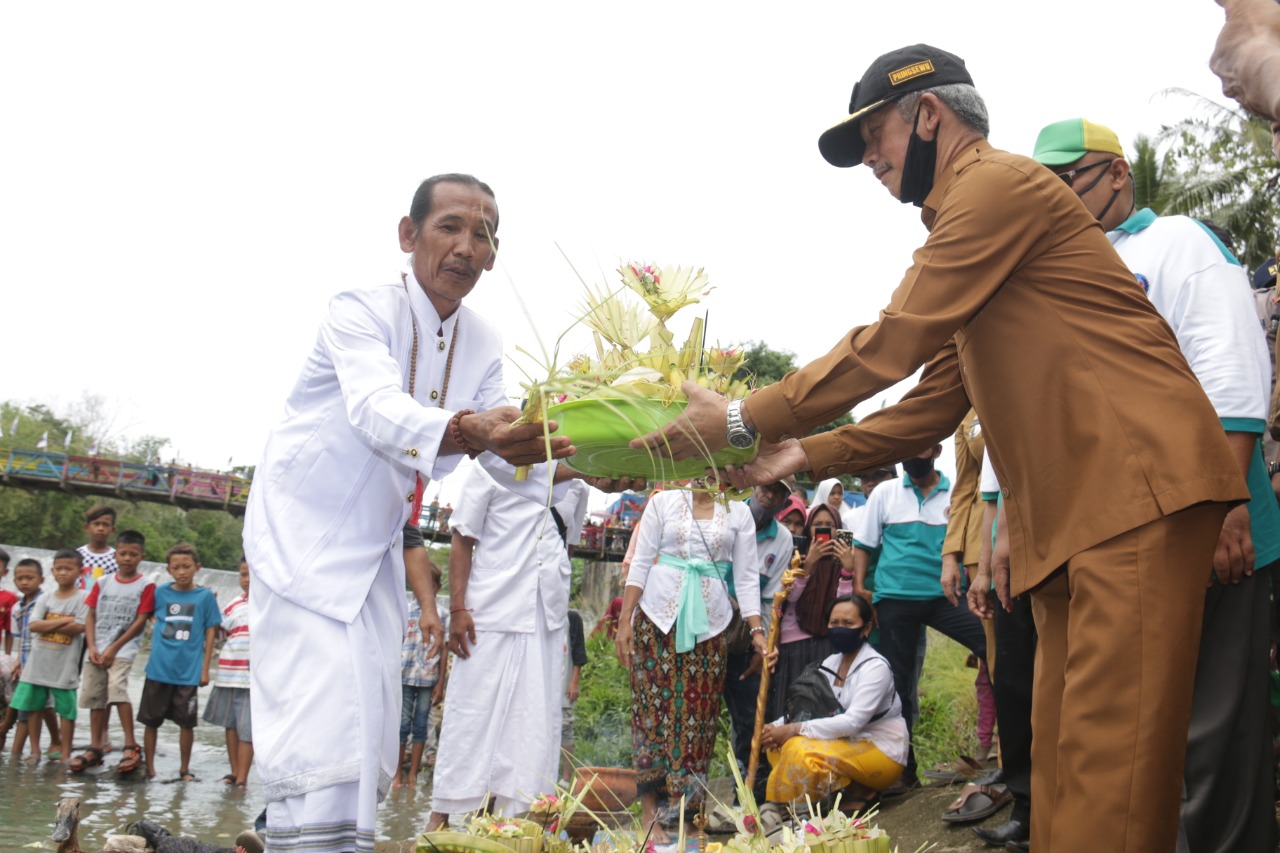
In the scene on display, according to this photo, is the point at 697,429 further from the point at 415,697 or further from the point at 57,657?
the point at 57,657

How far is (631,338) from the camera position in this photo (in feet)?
10.2

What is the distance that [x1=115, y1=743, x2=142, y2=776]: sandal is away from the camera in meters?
9.13

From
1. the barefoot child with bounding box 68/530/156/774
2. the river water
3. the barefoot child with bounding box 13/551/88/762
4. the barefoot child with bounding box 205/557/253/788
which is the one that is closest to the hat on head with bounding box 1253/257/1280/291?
the river water

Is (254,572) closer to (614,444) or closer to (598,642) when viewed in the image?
(614,444)

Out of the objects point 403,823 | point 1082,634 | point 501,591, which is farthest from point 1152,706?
point 403,823

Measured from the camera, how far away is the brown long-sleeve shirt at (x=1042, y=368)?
254 cm

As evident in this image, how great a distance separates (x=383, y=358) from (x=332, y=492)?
440 millimetres

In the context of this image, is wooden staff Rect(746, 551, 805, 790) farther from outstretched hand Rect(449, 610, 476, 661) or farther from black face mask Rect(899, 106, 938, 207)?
black face mask Rect(899, 106, 938, 207)

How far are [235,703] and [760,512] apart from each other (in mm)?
5058

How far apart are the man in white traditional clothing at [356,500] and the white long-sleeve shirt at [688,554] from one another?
9.77 ft

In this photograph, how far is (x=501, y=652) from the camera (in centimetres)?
574

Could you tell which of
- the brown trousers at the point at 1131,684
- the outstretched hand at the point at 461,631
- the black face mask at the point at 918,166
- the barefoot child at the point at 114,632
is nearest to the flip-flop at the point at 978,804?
the outstretched hand at the point at 461,631

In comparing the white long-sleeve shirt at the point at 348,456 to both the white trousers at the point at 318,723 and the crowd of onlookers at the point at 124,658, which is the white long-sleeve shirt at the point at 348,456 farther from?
the crowd of onlookers at the point at 124,658

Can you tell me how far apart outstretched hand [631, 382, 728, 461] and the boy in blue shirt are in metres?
7.99
